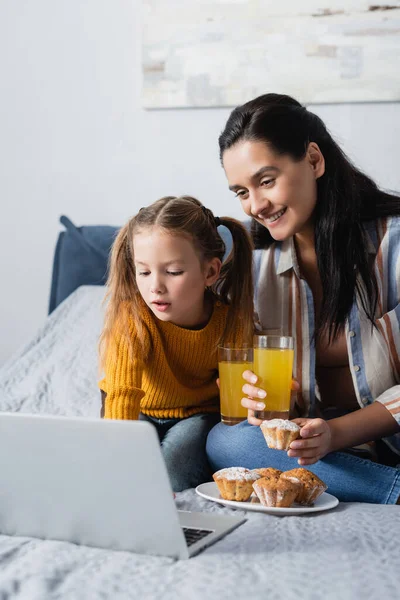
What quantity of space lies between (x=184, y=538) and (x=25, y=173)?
2.28 m

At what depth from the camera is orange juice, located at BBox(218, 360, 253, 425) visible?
5.50 feet

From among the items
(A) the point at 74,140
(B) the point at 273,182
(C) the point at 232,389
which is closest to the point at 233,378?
(C) the point at 232,389

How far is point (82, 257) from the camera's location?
273 cm

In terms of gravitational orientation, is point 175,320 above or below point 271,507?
above

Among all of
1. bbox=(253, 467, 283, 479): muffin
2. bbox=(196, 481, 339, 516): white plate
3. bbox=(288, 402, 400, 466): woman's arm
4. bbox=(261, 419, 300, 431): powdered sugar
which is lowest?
bbox=(196, 481, 339, 516): white plate

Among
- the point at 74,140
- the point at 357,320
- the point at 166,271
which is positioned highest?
the point at 74,140

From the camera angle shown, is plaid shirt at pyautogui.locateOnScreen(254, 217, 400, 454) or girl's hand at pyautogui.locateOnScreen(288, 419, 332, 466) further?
plaid shirt at pyautogui.locateOnScreen(254, 217, 400, 454)

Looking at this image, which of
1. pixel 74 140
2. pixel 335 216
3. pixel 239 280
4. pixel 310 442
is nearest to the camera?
pixel 310 442

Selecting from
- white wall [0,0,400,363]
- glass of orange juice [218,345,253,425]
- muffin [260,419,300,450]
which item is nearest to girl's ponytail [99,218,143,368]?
glass of orange juice [218,345,253,425]

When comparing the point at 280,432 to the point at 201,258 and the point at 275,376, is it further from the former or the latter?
the point at 201,258

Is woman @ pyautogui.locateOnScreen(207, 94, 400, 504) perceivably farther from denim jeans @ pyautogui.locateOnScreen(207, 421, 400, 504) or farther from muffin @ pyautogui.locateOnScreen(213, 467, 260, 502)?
muffin @ pyautogui.locateOnScreen(213, 467, 260, 502)

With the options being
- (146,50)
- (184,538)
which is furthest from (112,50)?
(184,538)

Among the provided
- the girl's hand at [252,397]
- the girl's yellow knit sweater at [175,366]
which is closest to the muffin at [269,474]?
the girl's hand at [252,397]

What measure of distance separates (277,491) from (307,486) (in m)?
0.06
